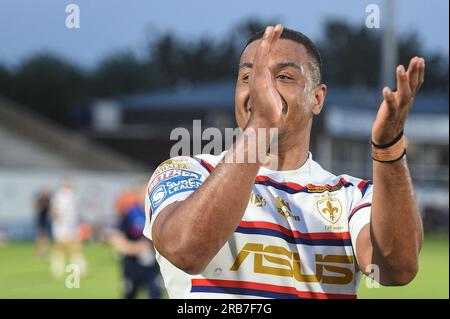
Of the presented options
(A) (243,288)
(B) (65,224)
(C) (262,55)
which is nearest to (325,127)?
(B) (65,224)

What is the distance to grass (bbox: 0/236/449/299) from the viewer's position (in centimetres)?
1264

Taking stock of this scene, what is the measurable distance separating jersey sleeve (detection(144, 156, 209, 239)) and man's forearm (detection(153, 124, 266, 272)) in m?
0.22

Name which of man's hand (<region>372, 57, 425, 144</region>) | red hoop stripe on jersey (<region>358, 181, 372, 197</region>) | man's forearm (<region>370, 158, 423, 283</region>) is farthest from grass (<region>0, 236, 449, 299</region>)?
man's hand (<region>372, 57, 425, 144</region>)

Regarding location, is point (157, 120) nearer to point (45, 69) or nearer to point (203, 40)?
point (45, 69)

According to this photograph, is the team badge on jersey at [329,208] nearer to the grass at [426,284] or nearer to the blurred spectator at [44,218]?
the grass at [426,284]

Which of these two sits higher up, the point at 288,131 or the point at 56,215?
the point at 288,131

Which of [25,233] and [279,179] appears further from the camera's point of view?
[25,233]

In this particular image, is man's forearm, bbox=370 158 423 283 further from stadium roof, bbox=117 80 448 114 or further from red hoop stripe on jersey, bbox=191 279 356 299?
stadium roof, bbox=117 80 448 114

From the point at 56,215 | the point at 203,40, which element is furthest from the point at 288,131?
the point at 203,40

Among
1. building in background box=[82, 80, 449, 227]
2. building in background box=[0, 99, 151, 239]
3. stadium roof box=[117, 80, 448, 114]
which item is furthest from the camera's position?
stadium roof box=[117, 80, 448, 114]

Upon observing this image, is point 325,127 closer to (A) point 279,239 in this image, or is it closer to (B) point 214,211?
(A) point 279,239

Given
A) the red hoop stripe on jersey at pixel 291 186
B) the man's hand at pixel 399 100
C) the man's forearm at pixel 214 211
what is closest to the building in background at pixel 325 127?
the red hoop stripe on jersey at pixel 291 186

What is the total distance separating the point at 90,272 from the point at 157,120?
24531 millimetres

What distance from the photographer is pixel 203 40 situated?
83312mm
